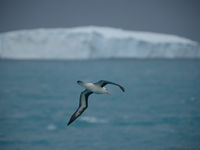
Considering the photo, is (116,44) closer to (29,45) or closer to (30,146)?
(29,45)

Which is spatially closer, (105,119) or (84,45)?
(105,119)

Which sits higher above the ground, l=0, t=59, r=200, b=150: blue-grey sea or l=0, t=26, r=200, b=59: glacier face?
l=0, t=26, r=200, b=59: glacier face

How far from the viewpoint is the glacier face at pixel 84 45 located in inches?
2874

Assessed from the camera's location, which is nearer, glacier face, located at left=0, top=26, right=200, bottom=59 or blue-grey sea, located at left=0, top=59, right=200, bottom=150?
blue-grey sea, located at left=0, top=59, right=200, bottom=150

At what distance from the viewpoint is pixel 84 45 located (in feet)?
237

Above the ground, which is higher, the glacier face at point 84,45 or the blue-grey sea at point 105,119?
the glacier face at point 84,45

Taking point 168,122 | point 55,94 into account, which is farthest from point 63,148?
point 55,94

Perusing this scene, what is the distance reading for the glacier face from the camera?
7300 cm

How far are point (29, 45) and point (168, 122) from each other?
131 ft

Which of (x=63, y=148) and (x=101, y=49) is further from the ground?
(x=101, y=49)

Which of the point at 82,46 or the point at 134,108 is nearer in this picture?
the point at 134,108

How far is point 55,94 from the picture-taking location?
209 feet

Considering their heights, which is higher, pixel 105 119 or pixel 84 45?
pixel 84 45

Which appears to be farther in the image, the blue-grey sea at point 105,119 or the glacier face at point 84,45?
the glacier face at point 84,45
